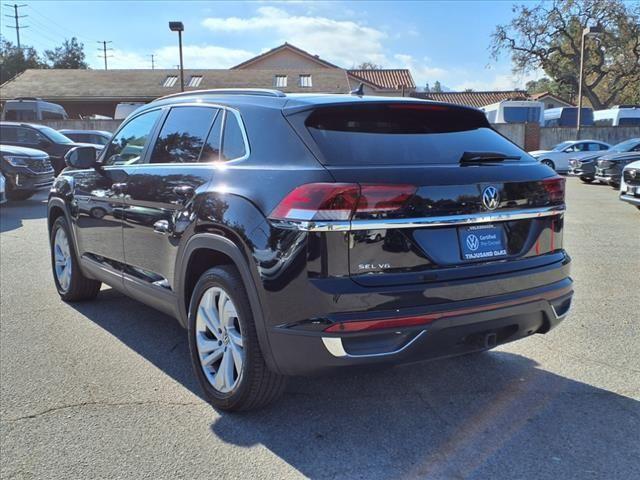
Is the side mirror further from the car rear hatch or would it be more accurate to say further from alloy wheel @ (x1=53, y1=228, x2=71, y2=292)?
the car rear hatch

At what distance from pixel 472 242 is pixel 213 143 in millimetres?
1702

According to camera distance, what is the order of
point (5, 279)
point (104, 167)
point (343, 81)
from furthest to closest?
point (343, 81)
point (5, 279)
point (104, 167)

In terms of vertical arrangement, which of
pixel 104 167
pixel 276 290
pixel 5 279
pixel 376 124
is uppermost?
pixel 376 124

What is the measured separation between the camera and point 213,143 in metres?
3.66

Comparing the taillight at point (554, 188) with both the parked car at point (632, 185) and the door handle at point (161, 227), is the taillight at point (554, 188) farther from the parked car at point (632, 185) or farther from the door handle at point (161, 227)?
the parked car at point (632, 185)

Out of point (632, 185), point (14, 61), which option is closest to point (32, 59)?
point (14, 61)

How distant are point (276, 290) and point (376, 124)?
1095 mm

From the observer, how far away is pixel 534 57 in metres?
45.7

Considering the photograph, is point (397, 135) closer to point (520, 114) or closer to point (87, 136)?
point (87, 136)

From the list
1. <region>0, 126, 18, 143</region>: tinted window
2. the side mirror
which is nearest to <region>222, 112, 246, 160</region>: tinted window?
the side mirror

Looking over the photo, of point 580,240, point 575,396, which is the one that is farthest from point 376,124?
point 580,240

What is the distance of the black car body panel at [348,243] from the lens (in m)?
2.75

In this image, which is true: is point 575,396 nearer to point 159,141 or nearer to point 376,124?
point 376,124

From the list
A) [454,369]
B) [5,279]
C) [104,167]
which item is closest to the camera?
[454,369]
